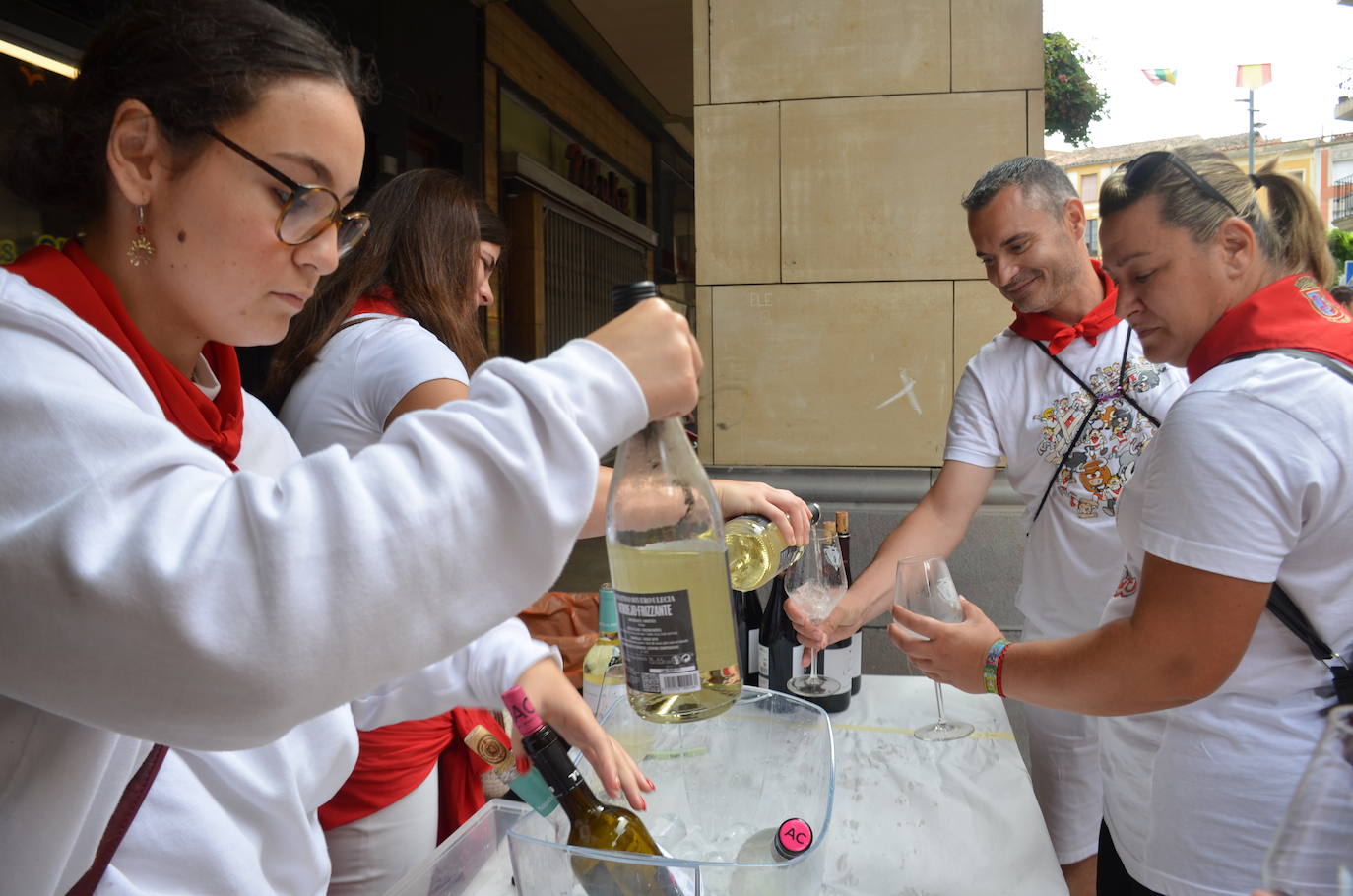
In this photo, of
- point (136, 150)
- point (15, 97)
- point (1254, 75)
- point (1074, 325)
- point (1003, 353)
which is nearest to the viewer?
point (136, 150)

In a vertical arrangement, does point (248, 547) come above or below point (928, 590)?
above

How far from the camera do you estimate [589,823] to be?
1.10 m

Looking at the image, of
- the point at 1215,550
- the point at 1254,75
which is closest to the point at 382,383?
the point at 1215,550

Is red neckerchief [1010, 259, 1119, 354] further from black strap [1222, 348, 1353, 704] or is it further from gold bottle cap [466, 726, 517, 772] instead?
gold bottle cap [466, 726, 517, 772]

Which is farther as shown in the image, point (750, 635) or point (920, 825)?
point (750, 635)

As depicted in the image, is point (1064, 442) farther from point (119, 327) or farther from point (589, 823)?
point (119, 327)

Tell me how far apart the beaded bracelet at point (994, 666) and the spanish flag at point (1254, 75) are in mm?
8519

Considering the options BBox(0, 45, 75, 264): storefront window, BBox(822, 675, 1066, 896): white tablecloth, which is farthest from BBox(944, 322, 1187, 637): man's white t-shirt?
BBox(0, 45, 75, 264): storefront window

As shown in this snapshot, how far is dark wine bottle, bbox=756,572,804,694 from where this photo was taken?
216 centimetres

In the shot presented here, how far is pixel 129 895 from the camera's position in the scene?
791 mm

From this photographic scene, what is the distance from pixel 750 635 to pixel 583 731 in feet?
3.49

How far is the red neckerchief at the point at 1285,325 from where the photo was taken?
1.26 meters

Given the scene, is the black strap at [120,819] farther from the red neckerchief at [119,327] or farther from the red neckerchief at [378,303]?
the red neckerchief at [378,303]

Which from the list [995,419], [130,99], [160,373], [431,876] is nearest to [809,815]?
[431,876]
